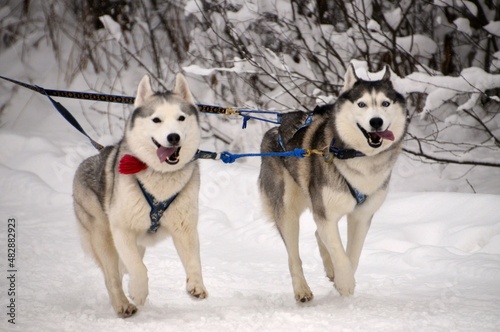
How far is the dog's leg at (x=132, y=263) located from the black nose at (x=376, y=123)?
1.69 metres

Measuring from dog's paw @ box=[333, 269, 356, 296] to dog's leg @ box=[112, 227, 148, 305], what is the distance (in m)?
1.29

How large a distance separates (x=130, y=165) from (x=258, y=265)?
2.11 metres

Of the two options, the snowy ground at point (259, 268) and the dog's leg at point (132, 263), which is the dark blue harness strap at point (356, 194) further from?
the dog's leg at point (132, 263)

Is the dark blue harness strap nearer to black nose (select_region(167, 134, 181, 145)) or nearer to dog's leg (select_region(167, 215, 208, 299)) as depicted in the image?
dog's leg (select_region(167, 215, 208, 299))

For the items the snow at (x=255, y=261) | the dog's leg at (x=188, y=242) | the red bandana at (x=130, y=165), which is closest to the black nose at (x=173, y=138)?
the red bandana at (x=130, y=165)

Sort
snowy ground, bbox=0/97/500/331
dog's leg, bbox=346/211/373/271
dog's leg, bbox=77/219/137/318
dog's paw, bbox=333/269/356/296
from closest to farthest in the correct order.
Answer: snowy ground, bbox=0/97/500/331
dog's leg, bbox=77/219/137/318
dog's paw, bbox=333/269/356/296
dog's leg, bbox=346/211/373/271

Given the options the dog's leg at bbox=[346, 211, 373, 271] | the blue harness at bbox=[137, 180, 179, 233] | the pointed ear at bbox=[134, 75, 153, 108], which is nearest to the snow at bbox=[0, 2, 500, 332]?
the dog's leg at bbox=[346, 211, 373, 271]

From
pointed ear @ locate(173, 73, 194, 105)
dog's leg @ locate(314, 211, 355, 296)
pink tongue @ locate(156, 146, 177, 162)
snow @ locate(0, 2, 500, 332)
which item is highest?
pointed ear @ locate(173, 73, 194, 105)

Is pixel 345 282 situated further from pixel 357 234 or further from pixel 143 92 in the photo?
pixel 143 92

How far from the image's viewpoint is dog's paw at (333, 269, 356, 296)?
4.14 m

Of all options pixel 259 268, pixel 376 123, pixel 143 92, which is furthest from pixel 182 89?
pixel 259 268

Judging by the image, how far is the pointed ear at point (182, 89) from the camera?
404 cm

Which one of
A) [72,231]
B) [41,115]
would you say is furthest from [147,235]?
[41,115]

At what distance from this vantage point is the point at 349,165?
4.19 metres
